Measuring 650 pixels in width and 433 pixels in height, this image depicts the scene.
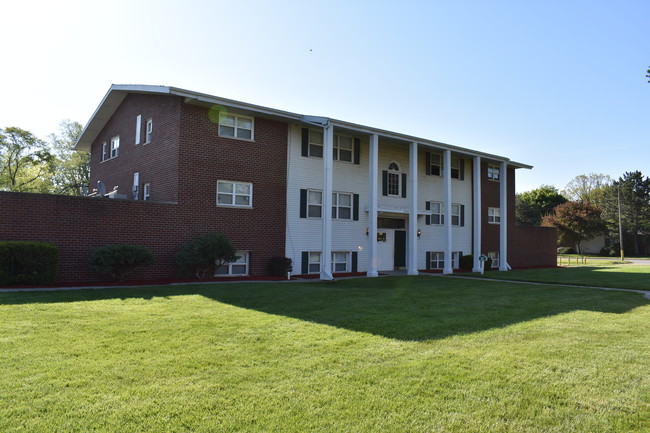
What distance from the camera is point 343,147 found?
64.2ft

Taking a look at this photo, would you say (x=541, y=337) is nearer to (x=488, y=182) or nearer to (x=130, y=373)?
(x=130, y=373)

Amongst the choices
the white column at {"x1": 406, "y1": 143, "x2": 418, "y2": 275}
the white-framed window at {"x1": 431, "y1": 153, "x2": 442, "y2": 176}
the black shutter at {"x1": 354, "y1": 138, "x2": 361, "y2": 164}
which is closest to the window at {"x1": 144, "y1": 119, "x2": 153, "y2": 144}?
the black shutter at {"x1": 354, "y1": 138, "x2": 361, "y2": 164}

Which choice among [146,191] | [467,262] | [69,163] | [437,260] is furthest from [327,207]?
[69,163]

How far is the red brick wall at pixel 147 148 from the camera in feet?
→ 51.5

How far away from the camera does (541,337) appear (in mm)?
6523

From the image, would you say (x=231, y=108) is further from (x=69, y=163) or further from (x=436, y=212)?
(x=69, y=163)

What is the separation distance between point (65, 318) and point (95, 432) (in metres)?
4.61

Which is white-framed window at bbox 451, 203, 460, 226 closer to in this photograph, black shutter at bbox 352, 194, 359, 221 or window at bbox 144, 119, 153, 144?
black shutter at bbox 352, 194, 359, 221

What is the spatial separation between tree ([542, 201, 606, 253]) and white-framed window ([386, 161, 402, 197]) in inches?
1614

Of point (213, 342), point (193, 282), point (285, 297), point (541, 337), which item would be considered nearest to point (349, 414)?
point (213, 342)

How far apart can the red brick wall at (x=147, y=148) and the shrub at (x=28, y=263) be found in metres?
4.39

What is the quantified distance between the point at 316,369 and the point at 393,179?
17376 mm

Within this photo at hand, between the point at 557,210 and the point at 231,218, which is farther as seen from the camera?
the point at 557,210

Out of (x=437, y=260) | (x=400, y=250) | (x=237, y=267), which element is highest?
(x=400, y=250)
